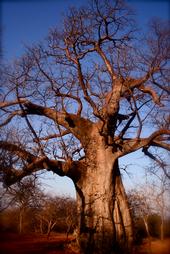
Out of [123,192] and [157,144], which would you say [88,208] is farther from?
[157,144]

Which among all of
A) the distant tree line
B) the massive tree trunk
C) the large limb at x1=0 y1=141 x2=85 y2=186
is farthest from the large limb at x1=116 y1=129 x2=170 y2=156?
the distant tree line

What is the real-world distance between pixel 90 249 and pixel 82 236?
1.52 feet

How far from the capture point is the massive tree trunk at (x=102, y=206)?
32.2ft

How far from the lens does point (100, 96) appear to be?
11.0 meters

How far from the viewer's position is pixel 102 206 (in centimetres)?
1005

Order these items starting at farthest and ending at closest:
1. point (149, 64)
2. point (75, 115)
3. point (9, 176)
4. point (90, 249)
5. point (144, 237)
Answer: point (144, 237), point (75, 115), point (149, 64), point (90, 249), point (9, 176)

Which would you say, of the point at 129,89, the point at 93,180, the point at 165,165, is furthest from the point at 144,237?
the point at 129,89

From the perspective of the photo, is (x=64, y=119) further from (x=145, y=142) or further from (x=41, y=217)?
(x=41, y=217)

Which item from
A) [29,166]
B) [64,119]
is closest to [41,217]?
[64,119]

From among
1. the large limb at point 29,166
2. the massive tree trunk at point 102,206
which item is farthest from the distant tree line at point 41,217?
the large limb at point 29,166

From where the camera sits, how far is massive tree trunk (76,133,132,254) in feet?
32.2

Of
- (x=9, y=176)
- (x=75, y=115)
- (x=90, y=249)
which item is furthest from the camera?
(x=75, y=115)

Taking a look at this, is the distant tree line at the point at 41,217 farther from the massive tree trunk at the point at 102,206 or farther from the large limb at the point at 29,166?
the large limb at the point at 29,166

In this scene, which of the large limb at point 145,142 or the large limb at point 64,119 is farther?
the large limb at point 64,119
